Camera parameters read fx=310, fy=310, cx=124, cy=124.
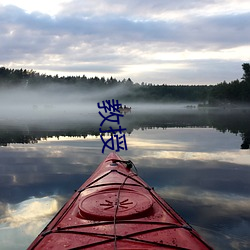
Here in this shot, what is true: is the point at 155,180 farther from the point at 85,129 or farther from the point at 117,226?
the point at 85,129

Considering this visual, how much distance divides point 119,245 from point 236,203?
206 inches

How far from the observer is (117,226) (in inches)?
182

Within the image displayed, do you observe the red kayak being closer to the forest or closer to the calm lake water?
the calm lake water

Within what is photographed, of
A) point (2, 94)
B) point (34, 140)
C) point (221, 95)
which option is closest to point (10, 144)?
point (34, 140)


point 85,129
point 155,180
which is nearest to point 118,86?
point 85,129

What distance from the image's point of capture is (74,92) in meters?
175

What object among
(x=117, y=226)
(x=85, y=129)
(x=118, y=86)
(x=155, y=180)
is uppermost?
(x=118, y=86)

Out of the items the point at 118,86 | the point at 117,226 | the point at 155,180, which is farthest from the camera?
the point at 118,86

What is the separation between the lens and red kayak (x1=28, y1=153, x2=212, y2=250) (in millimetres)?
4176

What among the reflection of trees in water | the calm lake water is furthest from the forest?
the calm lake water

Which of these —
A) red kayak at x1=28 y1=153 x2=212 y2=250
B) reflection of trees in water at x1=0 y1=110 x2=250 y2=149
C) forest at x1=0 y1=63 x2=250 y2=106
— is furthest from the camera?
forest at x1=0 y1=63 x2=250 y2=106

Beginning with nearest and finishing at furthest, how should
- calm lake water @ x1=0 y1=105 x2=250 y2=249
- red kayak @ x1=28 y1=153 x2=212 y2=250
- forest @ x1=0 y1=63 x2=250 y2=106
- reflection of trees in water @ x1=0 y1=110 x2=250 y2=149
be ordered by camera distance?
red kayak @ x1=28 y1=153 x2=212 y2=250, calm lake water @ x1=0 y1=105 x2=250 y2=249, reflection of trees in water @ x1=0 y1=110 x2=250 y2=149, forest @ x1=0 y1=63 x2=250 y2=106

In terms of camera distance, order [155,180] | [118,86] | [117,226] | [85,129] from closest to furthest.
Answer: [117,226]
[155,180]
[85,129]
[118,86]

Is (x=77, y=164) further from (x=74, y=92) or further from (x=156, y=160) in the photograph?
(x=74, y=92)
